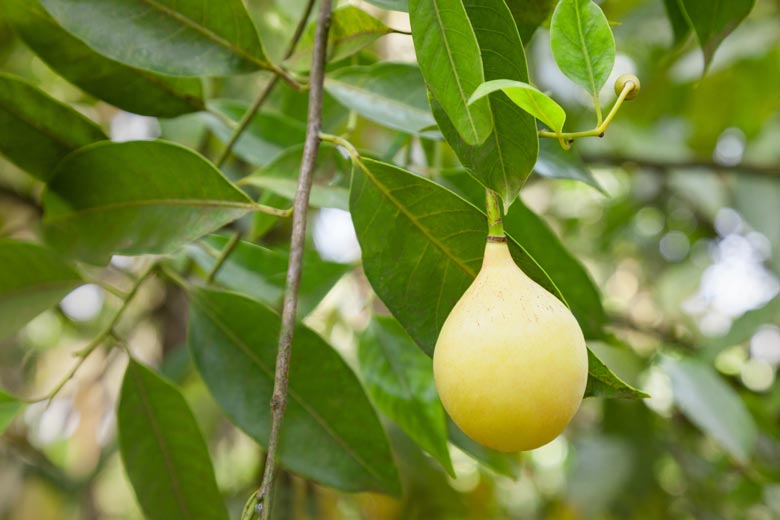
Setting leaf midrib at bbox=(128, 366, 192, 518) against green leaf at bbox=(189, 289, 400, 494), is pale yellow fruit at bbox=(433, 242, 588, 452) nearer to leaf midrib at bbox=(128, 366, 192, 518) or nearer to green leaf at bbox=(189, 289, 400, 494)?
green leaf at bbox=(189, 289, 400, 494)

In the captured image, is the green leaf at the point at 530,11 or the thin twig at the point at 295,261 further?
the green leaf at the point at 530,11

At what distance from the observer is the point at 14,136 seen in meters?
0.49

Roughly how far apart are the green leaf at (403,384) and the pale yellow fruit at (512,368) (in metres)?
0.23

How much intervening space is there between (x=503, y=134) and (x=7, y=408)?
371 mm

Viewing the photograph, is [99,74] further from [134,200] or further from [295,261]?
[295,261]

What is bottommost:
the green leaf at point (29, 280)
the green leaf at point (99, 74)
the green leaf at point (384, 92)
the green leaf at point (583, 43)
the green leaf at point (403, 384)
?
the green leaf at point (403, 384)

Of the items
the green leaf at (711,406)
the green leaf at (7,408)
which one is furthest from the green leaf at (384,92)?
the green leaf at (711,406)

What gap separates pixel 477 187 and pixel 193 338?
0.22 m

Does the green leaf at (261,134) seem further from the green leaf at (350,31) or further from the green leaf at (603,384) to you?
the green leaf at (603,384)

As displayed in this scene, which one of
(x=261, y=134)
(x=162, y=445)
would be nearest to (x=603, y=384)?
(x=162, y=445)

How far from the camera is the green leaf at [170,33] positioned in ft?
1.46

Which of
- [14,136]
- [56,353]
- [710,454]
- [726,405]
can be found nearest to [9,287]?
[14,136]

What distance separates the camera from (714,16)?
43 centimetres

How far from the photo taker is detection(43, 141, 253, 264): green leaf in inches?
17.8
